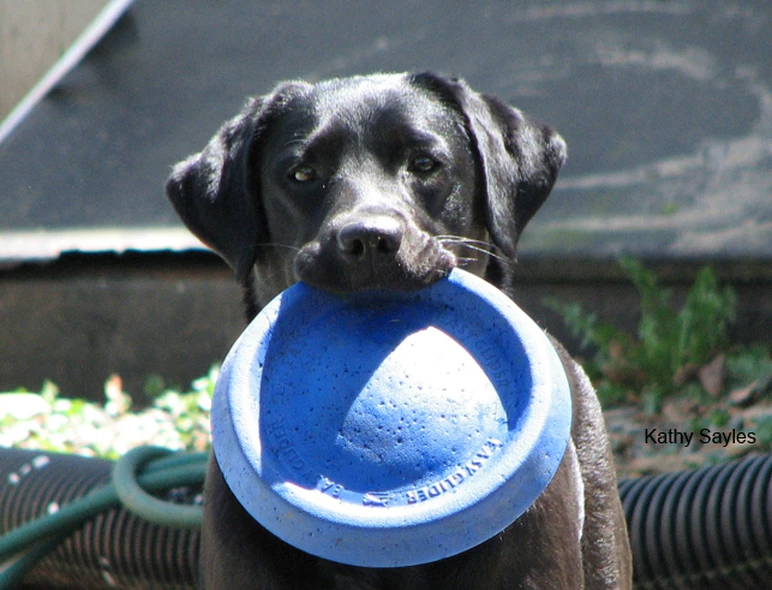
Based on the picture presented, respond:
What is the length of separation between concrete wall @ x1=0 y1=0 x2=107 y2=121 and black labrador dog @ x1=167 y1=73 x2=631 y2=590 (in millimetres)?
5809

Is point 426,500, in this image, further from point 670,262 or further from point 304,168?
point 670,262

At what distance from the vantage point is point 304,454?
260cm

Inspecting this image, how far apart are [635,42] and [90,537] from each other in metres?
5.28

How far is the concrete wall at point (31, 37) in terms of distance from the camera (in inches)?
348

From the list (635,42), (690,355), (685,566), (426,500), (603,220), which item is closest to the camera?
(426,500)

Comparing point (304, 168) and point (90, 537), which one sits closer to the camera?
point (304, 168)

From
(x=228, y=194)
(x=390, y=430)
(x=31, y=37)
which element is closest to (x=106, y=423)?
(x=228, y=194)

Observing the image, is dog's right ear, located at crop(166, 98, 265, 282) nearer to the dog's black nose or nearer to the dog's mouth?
the dog's mouth

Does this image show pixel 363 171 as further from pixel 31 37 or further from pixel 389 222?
pixel 31 37

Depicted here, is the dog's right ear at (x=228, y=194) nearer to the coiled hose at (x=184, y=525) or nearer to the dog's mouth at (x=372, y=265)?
the dog's mouth at (x=372, y=265)

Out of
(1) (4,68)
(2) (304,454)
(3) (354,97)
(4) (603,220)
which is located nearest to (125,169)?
(1) (4,68)

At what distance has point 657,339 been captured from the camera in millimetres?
5973

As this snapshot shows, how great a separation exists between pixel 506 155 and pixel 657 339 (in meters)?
2.68

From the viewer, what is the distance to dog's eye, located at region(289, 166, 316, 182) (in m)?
3.45
